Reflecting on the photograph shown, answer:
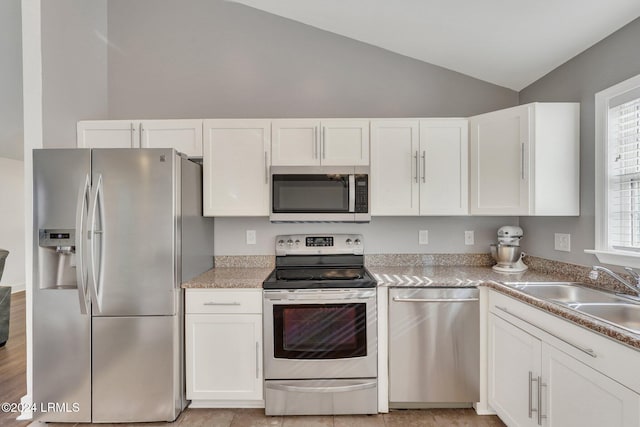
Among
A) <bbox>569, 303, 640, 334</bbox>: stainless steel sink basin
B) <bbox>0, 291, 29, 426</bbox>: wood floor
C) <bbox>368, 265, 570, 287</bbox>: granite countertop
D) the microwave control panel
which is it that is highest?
the microwave control panel

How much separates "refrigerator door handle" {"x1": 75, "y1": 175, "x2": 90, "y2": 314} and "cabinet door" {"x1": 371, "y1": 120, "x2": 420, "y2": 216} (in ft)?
6.29

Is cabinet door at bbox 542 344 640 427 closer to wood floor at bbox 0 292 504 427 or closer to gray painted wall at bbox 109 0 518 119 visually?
Answer: wood floor at bbox 0 292 504 427

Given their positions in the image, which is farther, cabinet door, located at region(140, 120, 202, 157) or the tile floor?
cabinet door, located at region(140, 120, 202, 157)

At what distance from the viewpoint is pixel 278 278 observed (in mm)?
2174

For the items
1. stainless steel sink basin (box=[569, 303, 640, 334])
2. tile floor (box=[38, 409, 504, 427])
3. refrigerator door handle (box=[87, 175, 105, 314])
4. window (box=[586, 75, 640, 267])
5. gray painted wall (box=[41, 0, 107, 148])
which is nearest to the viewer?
stainless steel sink basin (box=[569, 303, 640, 334])

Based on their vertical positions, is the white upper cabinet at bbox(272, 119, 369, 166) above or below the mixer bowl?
above

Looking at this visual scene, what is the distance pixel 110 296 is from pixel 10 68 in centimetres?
251

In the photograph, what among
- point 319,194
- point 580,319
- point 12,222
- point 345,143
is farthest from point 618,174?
point 12,222

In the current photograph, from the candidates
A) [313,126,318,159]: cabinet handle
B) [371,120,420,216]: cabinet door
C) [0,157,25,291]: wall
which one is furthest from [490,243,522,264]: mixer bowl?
[0,157,25,291]: wall

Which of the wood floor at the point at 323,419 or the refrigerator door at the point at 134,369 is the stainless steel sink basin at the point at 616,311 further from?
the refrigerator door at the point at 134,369

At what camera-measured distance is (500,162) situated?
7.21 ft

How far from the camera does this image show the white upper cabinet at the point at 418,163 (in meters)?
2.37

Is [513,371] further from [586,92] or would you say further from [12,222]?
[12,222]

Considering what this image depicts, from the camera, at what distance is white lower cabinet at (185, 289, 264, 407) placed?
2031mm
